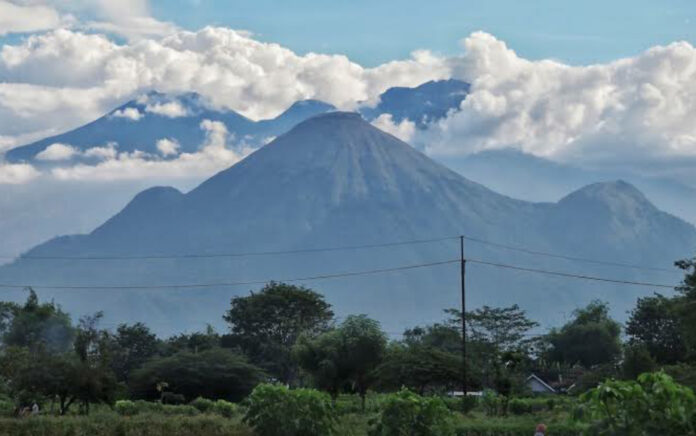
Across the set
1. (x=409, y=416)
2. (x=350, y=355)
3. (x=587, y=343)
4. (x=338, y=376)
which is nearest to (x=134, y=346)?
(x=338, y=376)

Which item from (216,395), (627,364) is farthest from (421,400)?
(216,395)

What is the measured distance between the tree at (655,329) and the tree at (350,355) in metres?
31.7

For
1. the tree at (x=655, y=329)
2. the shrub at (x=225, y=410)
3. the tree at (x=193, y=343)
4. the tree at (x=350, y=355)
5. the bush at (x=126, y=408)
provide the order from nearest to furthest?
the bush at (x=126, y=408) < the shrub at (x=225, y=410) < the tree at (x=350, y=355) < the tree at (x=655, y=329) < the tree at (x=193, y=343)

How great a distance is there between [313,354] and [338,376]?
238 centimetres

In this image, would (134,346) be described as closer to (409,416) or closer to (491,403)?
(491,403)

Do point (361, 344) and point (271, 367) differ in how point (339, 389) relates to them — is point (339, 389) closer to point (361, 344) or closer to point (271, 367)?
point (361, 344)

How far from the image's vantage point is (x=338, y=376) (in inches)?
2365

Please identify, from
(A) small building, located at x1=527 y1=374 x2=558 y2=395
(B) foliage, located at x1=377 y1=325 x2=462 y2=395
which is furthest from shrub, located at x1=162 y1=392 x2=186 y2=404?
(A) small building, located at x1=527 y1=374 x2=558 y2=395

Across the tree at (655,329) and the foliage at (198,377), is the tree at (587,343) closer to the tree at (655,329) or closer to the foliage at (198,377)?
the tree at (655,329)

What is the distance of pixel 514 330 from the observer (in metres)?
103

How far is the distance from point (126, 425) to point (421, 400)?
1026cm

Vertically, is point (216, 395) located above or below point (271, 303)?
below

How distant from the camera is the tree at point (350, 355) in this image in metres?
59.7

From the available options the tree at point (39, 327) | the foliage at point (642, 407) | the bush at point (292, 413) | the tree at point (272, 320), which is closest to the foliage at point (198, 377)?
the tree at point (39, 327)
